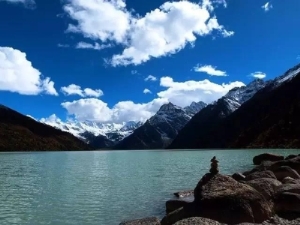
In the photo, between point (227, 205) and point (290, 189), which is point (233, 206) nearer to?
point (227, 205)

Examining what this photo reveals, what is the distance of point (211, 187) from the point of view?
21.6 meters

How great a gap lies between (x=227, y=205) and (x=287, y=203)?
18.4ft

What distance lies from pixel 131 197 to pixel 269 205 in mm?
18115

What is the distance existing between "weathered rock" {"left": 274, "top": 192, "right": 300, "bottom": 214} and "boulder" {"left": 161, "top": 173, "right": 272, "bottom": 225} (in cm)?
192

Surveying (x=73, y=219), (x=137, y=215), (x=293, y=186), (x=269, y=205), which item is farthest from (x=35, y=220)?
(x=293, y=186)

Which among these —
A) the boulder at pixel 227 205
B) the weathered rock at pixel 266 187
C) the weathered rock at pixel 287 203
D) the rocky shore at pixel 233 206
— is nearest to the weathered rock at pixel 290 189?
the rocky shore at pixel 233 206

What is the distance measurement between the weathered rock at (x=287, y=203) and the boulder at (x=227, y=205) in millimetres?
1922

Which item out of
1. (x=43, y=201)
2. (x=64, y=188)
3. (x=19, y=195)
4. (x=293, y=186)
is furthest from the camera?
(x=64, y=188)

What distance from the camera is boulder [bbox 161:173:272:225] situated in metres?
19.7

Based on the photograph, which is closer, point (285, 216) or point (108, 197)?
→ point (285, 216)

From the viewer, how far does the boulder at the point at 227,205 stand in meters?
19.7

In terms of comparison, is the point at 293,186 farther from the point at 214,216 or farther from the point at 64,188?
the point at 64,188

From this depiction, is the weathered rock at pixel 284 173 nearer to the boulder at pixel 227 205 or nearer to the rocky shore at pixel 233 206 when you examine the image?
the rocky shore at pixel 233 206

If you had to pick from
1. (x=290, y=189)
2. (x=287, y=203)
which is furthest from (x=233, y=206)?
(x=290, y=189)
